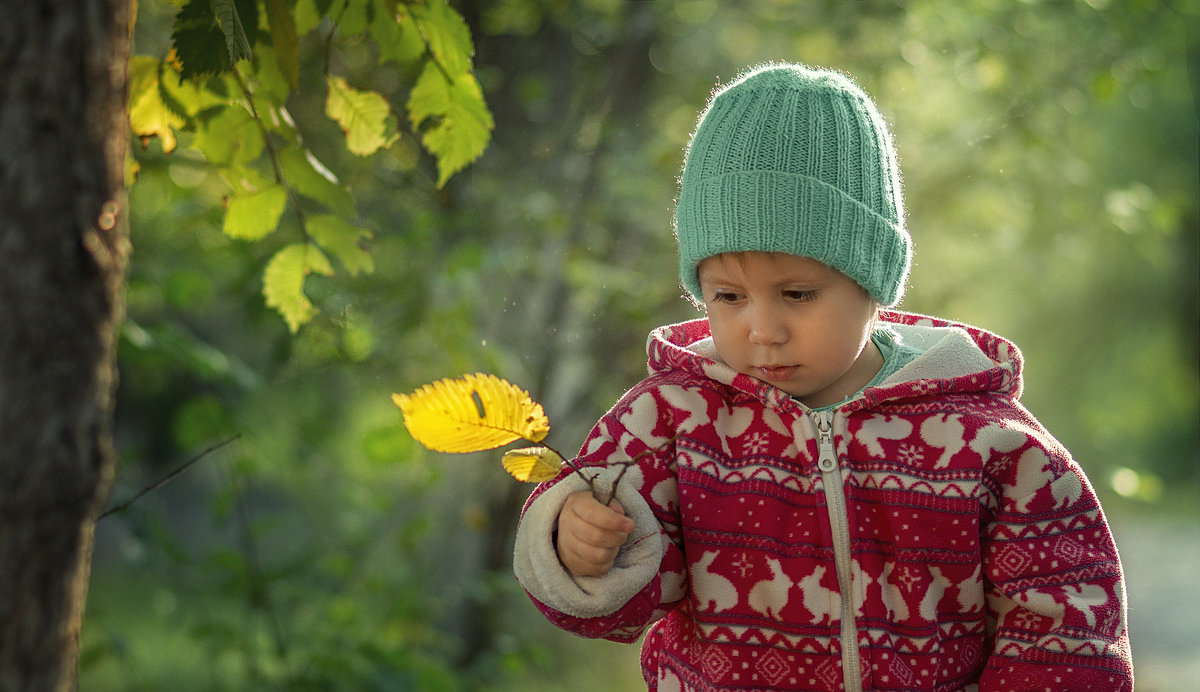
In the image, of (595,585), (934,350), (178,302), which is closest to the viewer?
(595,585)

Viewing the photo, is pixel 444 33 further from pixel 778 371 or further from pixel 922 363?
pixel 922 363

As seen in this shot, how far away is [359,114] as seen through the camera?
4.69 feet

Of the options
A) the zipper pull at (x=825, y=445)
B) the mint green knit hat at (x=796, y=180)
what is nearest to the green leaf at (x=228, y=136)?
the mint green knit hat at (x=796, y=180)

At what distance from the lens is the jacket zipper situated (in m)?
1.27

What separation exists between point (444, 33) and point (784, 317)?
1.93 ft

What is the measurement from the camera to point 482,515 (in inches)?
138

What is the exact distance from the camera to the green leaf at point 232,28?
107 cm

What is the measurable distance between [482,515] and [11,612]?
267 cm

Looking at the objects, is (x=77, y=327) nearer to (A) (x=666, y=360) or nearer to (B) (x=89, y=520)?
(B) (x=89, y=520)

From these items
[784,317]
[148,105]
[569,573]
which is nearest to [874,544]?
[784,317]

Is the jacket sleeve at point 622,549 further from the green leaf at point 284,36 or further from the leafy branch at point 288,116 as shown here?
the green leaf at point 284,36

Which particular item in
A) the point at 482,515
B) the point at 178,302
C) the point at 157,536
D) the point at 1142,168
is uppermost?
the point at 1142,168

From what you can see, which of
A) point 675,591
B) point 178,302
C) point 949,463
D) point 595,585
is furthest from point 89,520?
point 178,302

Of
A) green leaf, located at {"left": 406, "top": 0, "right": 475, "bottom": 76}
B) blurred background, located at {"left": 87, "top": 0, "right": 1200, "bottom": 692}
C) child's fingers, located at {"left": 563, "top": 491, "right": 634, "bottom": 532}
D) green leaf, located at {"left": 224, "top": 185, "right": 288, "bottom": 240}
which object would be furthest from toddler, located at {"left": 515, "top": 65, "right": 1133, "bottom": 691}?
blurred background, located at {"left": 87, "top": 0, "right": 1200, "bottom": 692}
